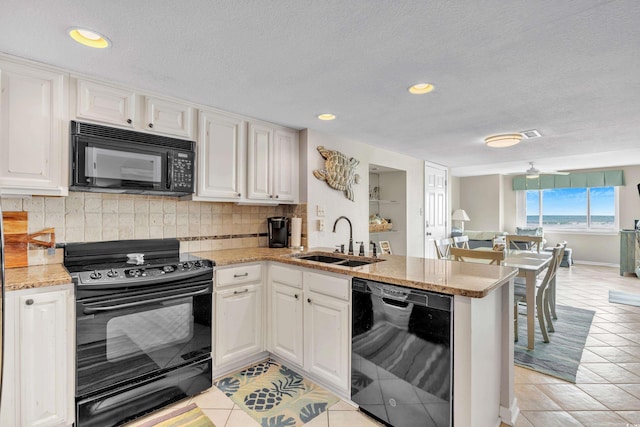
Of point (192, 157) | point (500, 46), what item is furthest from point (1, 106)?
point (500, 46)

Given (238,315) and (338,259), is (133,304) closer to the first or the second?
(238,315)

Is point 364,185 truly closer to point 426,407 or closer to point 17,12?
point 426,407

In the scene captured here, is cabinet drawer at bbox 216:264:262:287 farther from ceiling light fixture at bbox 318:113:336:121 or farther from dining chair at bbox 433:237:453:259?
dining chair at bbox 433:237:453:259

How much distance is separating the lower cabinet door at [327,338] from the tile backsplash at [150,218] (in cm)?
118

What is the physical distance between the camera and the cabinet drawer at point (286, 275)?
2.40m

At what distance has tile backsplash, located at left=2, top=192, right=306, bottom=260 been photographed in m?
2.19

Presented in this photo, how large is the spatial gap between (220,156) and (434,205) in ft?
13.5

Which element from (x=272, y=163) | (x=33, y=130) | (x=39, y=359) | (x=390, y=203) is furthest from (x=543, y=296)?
(x=33, y=130)

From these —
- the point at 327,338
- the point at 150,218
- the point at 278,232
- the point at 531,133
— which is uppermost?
the point at 531,133

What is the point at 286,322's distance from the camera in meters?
2.51

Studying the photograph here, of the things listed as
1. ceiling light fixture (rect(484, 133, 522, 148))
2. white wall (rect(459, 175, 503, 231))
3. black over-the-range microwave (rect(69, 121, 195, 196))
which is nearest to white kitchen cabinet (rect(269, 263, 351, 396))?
black over-the-range microwave (rect(69, 121, 195, 196))

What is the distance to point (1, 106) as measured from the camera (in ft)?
5.96

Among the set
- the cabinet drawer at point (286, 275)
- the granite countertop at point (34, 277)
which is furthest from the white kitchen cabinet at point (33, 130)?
the cabinet drawer at point (286, 275)

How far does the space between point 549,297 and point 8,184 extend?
489cm
